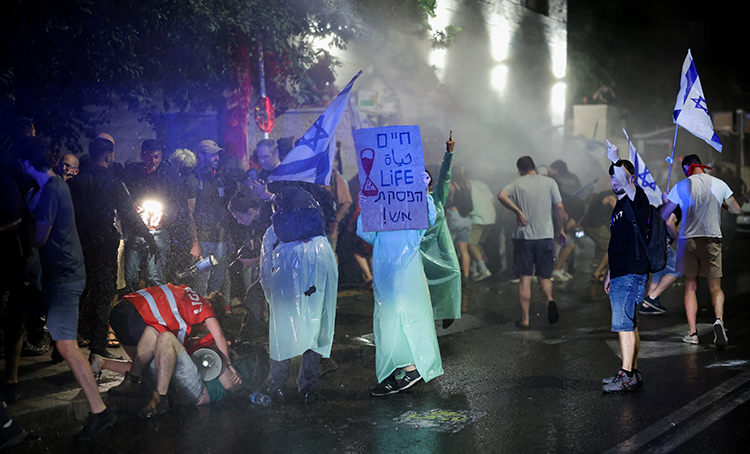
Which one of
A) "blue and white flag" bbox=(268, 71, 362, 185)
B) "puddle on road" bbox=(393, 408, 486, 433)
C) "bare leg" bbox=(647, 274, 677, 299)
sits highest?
"blue and white flag" bbox=(268, 71, 362, 185)

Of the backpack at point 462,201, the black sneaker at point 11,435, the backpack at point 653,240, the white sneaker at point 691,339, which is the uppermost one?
the backpack at point 462,201

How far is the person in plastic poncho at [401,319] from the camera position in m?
5.22

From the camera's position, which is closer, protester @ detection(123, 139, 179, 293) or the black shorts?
the black shorts

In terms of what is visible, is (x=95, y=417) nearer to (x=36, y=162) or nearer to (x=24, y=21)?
(x=36, y=162)

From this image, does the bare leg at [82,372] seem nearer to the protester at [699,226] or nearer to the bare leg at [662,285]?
the protester at [699,226]

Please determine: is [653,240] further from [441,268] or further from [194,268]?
[194,268]

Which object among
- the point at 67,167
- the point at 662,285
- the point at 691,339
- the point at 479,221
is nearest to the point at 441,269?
the point at 691,339

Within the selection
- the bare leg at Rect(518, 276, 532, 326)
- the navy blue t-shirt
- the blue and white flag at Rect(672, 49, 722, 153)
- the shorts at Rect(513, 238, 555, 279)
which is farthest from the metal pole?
the navy blue t-shirt

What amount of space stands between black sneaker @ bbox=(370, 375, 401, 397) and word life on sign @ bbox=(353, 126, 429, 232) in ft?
3.98

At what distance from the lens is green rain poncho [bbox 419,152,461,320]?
580 centimetres

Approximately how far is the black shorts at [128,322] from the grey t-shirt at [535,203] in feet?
15.3

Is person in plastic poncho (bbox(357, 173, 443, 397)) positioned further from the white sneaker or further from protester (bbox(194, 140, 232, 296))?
A: the white sneaker

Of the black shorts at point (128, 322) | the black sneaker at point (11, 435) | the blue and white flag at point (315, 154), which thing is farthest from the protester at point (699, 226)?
the black sneaker at point (11, 435)

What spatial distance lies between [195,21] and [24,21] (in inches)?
102
